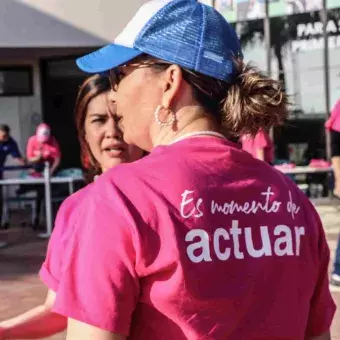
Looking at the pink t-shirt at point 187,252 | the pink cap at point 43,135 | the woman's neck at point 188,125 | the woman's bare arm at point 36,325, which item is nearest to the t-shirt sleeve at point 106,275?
the pink t-shirt at point 187,252

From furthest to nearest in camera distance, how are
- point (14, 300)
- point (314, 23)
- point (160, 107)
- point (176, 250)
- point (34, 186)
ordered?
point (314, 23) → point (34, 186) → point (14, 300) → point (160, 107) → point (176, 250)

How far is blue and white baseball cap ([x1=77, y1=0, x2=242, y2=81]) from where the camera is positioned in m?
1.56

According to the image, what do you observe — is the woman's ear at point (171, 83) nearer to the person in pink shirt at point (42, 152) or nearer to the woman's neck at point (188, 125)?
the woman's neck at point (188, 125)

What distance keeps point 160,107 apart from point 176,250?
0.32 meters

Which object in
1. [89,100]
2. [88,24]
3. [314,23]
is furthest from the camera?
[88,24]

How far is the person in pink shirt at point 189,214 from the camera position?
4.58 ft

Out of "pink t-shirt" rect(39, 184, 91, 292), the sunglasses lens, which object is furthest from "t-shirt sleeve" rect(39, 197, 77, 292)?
the sunglasses lens

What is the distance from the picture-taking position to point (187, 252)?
142 cm

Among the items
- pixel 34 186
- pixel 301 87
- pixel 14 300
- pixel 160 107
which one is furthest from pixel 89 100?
pixel 301 87

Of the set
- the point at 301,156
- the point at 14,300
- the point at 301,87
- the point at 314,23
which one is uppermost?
the point at 314,23

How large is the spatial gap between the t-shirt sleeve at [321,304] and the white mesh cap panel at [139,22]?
56 cm

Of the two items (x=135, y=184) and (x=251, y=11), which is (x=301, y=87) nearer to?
(x=251, y=11)

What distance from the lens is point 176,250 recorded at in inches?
55.6

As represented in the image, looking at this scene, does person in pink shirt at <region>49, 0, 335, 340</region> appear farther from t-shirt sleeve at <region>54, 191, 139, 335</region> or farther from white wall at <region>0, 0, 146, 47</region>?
white wall at <region>0, 0, 146, 47</region>
